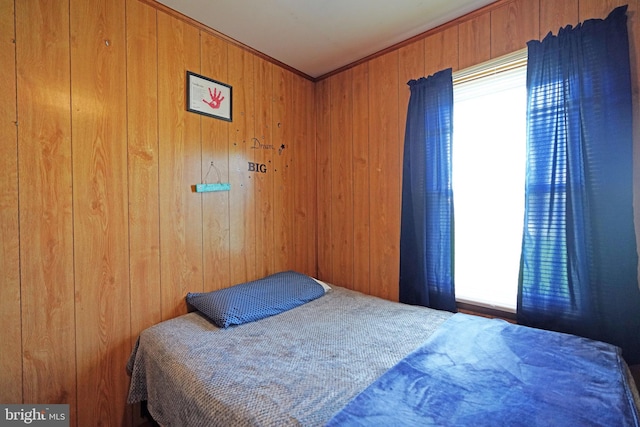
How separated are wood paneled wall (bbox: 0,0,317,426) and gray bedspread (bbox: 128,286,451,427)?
10.1 inches

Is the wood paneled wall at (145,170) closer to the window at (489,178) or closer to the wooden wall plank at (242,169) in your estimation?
the wooden wall plank at (242,169)

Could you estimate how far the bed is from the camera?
0.87 m

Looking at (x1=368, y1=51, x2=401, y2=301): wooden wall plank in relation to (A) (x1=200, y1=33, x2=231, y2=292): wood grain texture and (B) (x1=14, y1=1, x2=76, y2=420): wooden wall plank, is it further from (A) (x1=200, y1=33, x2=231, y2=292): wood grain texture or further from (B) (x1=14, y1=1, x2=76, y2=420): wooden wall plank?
(B) (x1=14, y1=1, x2=76, y2=420): wooden wall plank

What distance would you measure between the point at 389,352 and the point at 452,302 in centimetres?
80

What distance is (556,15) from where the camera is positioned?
1460mm

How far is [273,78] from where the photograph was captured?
229 cm

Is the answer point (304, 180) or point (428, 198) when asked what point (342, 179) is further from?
point (428, 198)

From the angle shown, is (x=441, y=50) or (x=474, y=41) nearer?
(x=474, y=41)

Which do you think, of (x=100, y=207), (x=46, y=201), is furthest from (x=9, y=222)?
(x=100, y=207)

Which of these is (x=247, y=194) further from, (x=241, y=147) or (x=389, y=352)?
(x=389, y=352)

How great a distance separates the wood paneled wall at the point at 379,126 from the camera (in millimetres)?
1595

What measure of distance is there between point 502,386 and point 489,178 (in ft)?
3.92

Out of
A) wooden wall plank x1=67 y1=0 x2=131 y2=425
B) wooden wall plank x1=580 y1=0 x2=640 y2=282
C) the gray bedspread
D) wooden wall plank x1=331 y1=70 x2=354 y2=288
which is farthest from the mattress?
wooden wall plank x1=580 y1=0 x2=640 y2=282

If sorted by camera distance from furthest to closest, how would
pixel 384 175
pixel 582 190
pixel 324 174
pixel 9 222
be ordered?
pixel 324 174 → pixel 384 175 → pixel 582 190 → pixel 9 222
